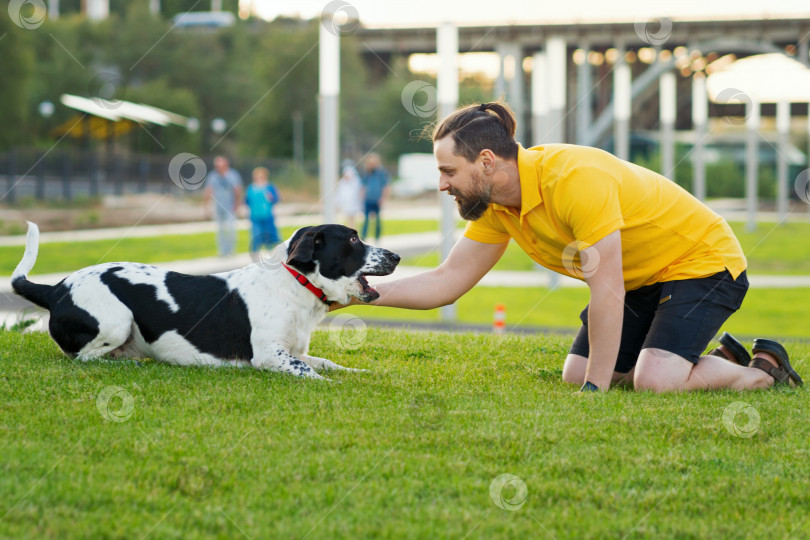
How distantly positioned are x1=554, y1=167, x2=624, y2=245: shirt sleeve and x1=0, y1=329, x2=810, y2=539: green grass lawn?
94 centimetres

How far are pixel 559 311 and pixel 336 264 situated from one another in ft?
35.2

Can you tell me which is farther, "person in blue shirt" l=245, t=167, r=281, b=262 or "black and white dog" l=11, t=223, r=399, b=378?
"person in blue shirt" l=245, t=167, r=281, b=262

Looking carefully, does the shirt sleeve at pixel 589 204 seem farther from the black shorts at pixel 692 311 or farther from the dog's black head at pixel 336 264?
the dog's black head at pixel 336 264

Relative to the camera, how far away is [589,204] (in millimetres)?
4812

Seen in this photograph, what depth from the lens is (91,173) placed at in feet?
133

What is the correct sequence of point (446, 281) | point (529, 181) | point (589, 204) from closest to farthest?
point (589, 204)
point (529, 181)
point (446, 281)

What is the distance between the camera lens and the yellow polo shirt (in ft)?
16.0

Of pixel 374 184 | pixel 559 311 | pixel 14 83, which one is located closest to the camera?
pixel 559 311

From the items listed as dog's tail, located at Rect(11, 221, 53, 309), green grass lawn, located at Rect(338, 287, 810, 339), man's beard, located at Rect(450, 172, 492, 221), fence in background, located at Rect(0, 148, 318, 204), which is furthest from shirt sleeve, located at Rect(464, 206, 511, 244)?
fence in background, located at Rect(0, 148, 318, 204)

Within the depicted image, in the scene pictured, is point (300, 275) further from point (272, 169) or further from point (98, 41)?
point (98, 41)

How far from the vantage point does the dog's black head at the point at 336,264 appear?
18.2 feet

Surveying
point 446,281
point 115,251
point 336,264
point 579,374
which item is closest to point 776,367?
point 579,374

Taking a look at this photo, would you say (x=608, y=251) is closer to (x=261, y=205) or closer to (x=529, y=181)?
(x=529, y=181)

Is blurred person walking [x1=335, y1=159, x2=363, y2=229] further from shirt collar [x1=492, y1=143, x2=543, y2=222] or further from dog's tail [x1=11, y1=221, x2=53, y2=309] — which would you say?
shirt collar [x1=492, y1=143, x2=543, y2=222]
